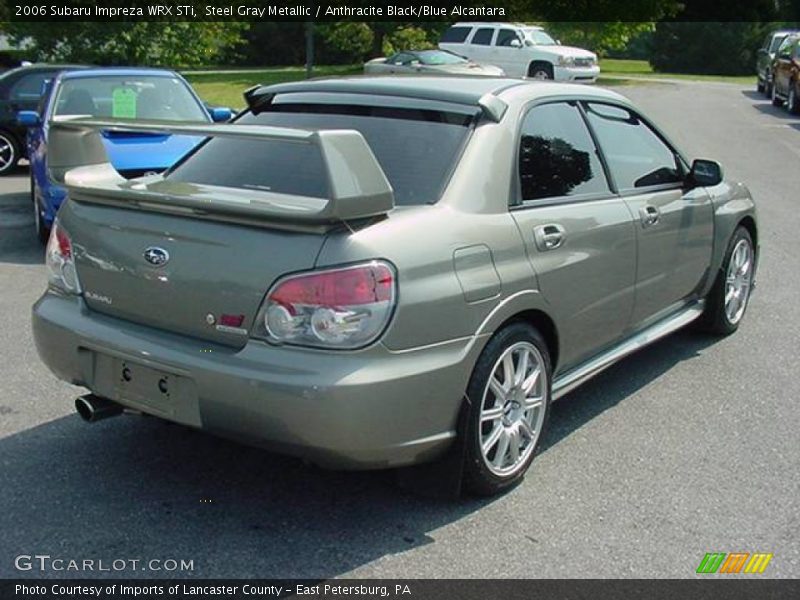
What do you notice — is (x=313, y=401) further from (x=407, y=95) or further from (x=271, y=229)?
(x=407, y=95)

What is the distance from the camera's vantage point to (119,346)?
11.7 ft

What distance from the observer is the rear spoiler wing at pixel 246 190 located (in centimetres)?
325

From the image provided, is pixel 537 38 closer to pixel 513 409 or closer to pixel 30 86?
pixel 30 86

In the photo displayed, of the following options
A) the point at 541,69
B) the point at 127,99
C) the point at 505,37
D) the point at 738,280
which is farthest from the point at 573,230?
the point at 505,37

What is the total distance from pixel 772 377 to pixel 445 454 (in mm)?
2617

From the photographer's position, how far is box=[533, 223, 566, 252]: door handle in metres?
3.95

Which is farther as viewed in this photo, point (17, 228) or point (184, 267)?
point (17, 228)

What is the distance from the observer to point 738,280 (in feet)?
20.2

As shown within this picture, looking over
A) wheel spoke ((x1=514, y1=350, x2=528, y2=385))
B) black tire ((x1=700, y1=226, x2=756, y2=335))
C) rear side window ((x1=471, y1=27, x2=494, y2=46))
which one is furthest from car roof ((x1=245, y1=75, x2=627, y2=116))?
rear side window ((x1=471, y1=27, x2=494, y2=46))

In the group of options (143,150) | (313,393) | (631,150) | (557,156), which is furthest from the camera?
(143,150)

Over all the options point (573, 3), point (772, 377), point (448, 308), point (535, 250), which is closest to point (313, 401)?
point (448, 308)

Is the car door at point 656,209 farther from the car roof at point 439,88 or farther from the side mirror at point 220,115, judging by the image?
the side mirror at point 220,115

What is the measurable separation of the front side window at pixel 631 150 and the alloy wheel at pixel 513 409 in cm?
127

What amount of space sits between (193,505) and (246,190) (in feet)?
4.15
